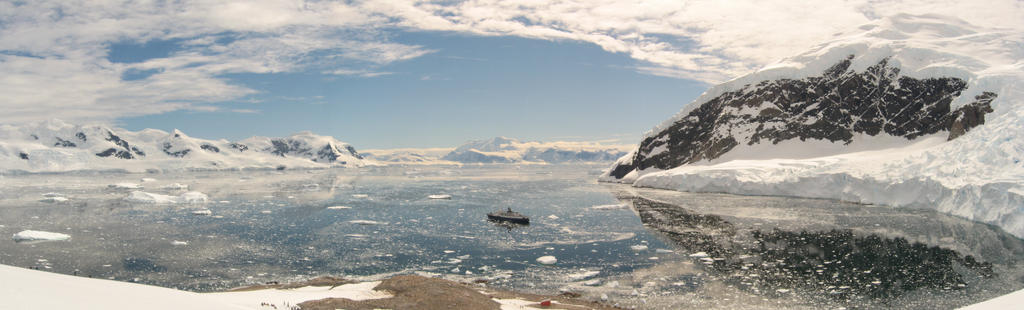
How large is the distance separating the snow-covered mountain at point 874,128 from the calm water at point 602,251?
4.14 meters

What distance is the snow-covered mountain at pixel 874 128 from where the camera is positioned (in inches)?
1502

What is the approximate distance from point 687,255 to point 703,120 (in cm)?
6938

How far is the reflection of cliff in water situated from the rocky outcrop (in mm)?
37350

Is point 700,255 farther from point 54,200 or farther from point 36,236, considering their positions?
point 54,200

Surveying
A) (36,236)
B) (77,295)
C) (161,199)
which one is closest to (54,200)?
(161,199)

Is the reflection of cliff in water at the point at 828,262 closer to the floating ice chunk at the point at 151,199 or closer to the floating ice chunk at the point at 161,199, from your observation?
the floating ice chunk at the point at 161,199

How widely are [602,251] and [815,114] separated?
6452 centimetres

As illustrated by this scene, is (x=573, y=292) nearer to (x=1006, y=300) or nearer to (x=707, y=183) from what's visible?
(x=1006, y=300)

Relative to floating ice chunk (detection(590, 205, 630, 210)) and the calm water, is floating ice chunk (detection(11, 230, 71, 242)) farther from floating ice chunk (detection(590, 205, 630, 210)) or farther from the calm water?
floating ice chunk (detection(590, 205, 630, 210))

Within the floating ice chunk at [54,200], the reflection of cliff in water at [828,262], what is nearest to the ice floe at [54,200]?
the floating ice chunk at [54,200]

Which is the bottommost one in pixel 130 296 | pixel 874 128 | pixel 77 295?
pixel 130 296

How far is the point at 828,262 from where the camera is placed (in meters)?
23.2

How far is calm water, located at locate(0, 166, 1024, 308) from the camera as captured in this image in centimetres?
1959

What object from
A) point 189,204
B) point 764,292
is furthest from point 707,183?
point 189,204
